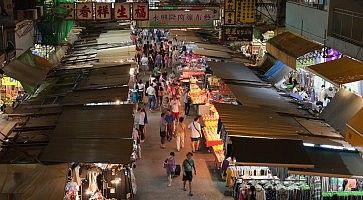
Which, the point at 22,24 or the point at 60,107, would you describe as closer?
the point at 60,107

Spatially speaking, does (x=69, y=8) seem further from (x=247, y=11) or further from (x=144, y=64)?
(x=144, y=64)

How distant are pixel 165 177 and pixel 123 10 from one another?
9438mm

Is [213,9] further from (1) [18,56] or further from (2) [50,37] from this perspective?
(1) [18,56]

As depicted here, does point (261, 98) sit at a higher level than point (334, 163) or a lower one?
higher

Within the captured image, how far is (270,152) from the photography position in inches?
489

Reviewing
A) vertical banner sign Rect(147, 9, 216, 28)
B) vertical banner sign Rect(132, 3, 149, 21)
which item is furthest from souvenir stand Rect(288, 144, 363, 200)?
vertical banner sign Rect(147, 9, 216, 28)

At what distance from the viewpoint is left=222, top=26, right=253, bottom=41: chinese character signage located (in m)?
25.3

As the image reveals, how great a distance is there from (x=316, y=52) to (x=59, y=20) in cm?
1077

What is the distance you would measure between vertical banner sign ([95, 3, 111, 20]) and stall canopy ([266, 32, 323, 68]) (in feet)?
22.2

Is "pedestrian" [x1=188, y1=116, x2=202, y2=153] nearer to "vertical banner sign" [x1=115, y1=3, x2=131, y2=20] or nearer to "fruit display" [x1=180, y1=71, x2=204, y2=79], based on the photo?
"vertical banner sign" [x1=115, y1=3, x2=131, y2=20]

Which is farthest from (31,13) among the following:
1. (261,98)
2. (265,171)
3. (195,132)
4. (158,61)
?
(158,61)

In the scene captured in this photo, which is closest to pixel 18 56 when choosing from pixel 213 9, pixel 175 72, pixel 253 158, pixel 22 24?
pixel 22 24

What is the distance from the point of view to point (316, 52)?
20.6m

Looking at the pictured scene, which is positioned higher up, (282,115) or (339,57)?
(339,57)
